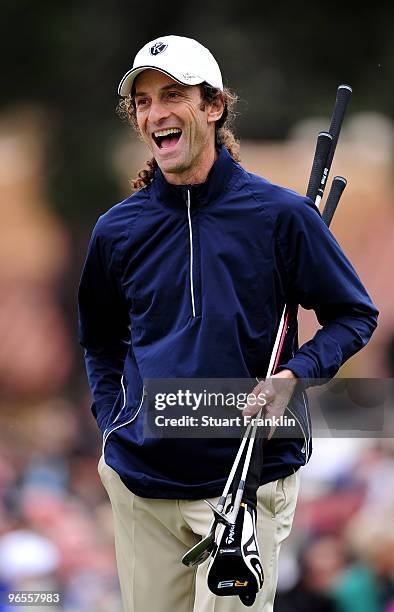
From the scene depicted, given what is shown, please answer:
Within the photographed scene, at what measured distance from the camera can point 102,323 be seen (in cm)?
279

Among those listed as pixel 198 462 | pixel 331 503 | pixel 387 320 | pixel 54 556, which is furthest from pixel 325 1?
pixel 198 462

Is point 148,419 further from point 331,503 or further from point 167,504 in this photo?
point 331,503

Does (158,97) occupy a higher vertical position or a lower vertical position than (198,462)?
higher

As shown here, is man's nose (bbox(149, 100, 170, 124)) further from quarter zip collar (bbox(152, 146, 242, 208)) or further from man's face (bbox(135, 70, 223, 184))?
quarter zip collar (bbox(152, 146, 242, 208))

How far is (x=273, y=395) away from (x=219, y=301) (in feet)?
0.75

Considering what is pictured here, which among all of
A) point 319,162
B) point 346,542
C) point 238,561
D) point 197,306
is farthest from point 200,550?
A: point 346,542

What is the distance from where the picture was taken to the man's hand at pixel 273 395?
2326mm

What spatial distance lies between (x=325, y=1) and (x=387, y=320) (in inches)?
72.0

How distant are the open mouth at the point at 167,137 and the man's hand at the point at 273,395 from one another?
57 centimetres

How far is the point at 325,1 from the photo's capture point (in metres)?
6.20

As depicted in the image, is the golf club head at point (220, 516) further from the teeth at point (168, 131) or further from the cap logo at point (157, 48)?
the cap logo at point (157, 48)

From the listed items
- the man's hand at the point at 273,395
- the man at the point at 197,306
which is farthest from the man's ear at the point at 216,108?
the man's hand at the point at 273,395

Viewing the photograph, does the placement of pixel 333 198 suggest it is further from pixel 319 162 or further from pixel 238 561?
pixel 238 561

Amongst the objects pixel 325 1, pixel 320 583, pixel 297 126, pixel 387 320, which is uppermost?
pixel 325 1
